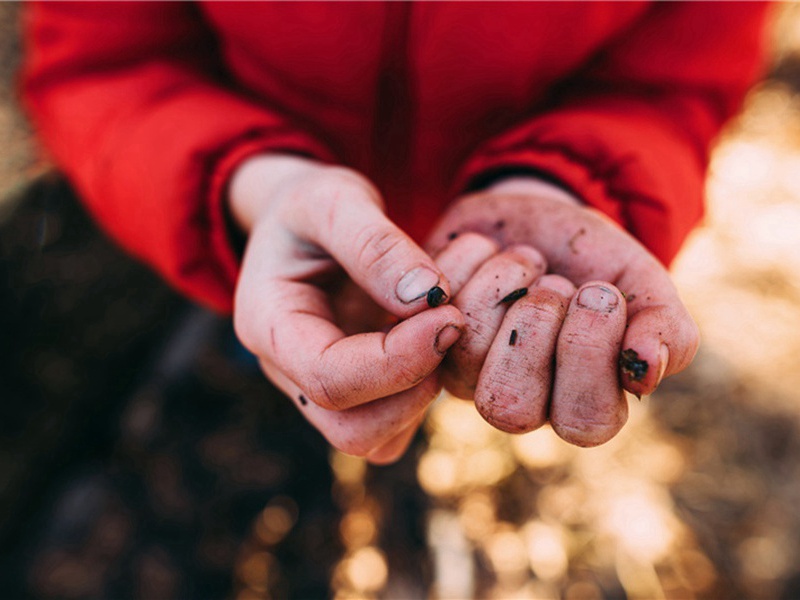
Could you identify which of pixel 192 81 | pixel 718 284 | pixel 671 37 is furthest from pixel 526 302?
pixel 718 284

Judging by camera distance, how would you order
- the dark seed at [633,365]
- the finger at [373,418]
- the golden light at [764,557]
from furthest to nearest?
the golden light at [764,557] < the finger at [373,418] < the dark seed at [633,365]

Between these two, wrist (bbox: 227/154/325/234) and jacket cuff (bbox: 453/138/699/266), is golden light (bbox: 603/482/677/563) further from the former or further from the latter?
wrist (bbox: 227/154/325/234)

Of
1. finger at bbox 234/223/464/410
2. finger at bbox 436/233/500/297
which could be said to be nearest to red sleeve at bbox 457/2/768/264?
finger at bbox 436/233/500/297

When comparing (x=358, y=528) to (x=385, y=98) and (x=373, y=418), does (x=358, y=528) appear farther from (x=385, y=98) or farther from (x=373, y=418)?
(x=385, y=98)

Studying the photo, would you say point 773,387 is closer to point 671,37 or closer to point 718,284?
point 718,284

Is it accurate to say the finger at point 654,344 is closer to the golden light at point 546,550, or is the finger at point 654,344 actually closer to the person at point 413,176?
the person at point 413,176

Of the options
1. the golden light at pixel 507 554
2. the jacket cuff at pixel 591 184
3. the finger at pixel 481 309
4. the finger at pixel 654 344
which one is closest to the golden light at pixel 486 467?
the golden light at pixel 507 554

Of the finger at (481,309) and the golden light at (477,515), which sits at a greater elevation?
the finger at (481,309)

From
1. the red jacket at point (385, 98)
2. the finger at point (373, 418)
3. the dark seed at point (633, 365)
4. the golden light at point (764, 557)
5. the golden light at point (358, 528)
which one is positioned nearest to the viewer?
the dark seed at point (633, 365)
